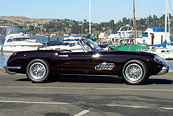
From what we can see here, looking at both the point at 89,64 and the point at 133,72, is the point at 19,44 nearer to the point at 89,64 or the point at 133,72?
the point at 89,64

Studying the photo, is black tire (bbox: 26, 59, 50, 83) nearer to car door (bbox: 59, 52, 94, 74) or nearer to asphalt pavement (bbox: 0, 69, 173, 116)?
asphalt pavement (bbox: 0, 69, 173, 116)

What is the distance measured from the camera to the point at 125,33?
6244cm

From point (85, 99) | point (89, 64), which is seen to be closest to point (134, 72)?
point (89, 64)

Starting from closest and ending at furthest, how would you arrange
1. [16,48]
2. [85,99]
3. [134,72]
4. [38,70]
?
[85,99]
[134,72]
[38,70]
[16,48]

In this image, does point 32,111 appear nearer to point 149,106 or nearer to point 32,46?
point 149,106

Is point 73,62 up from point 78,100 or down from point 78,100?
up

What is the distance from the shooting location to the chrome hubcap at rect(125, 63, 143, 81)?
9.04 metres

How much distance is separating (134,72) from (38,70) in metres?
2.89

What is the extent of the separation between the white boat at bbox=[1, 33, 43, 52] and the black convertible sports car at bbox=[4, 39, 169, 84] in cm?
3603

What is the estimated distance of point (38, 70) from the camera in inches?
381

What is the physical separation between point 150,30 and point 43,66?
1994 inches

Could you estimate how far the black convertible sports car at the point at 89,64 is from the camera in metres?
9.02

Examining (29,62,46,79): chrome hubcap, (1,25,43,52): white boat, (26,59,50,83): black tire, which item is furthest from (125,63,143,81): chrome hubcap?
(1,25,43,52): white boat

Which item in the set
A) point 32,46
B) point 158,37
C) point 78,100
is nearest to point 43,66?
point 78,100
